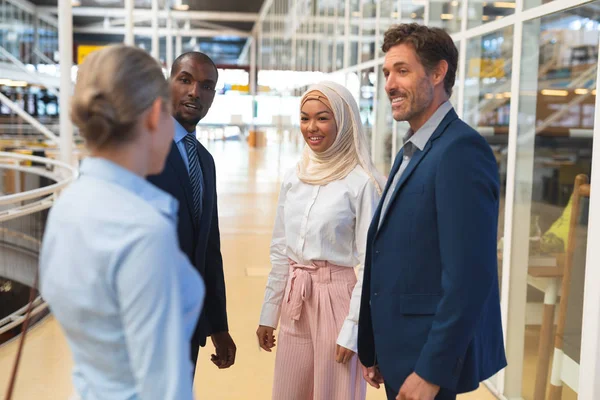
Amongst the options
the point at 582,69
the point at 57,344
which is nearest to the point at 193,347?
the point at 582,69

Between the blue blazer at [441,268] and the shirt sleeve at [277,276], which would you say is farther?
the shirt sleeve at [277,276]

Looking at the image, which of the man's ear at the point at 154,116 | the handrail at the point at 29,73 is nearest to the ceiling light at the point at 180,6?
the handrail at the point at 29,73

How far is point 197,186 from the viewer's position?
225cm

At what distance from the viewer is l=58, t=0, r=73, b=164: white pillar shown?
839 cm

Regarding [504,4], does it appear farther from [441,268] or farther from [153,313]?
[153,313]

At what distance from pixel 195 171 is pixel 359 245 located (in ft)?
2.18

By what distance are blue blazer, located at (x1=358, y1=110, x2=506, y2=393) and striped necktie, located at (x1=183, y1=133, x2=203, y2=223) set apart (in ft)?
1.84

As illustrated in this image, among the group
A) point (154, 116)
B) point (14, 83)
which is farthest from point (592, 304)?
point (14, 83)

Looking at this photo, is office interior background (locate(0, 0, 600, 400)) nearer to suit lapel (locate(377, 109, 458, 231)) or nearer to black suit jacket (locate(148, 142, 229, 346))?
suit lapel (locate(377, 109, 458, 231))

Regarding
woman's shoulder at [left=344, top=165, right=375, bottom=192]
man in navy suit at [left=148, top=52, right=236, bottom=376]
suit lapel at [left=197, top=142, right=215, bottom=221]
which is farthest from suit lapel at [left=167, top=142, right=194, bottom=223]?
woman's shoulder at [left=344, top=165, right=375, bottom=192]

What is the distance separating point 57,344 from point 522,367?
336 centimetres

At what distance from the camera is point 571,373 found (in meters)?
3.38

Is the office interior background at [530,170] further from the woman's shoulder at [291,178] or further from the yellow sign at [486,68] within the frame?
the woman's shoulder at [291,178]

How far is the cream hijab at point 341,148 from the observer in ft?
8.50
